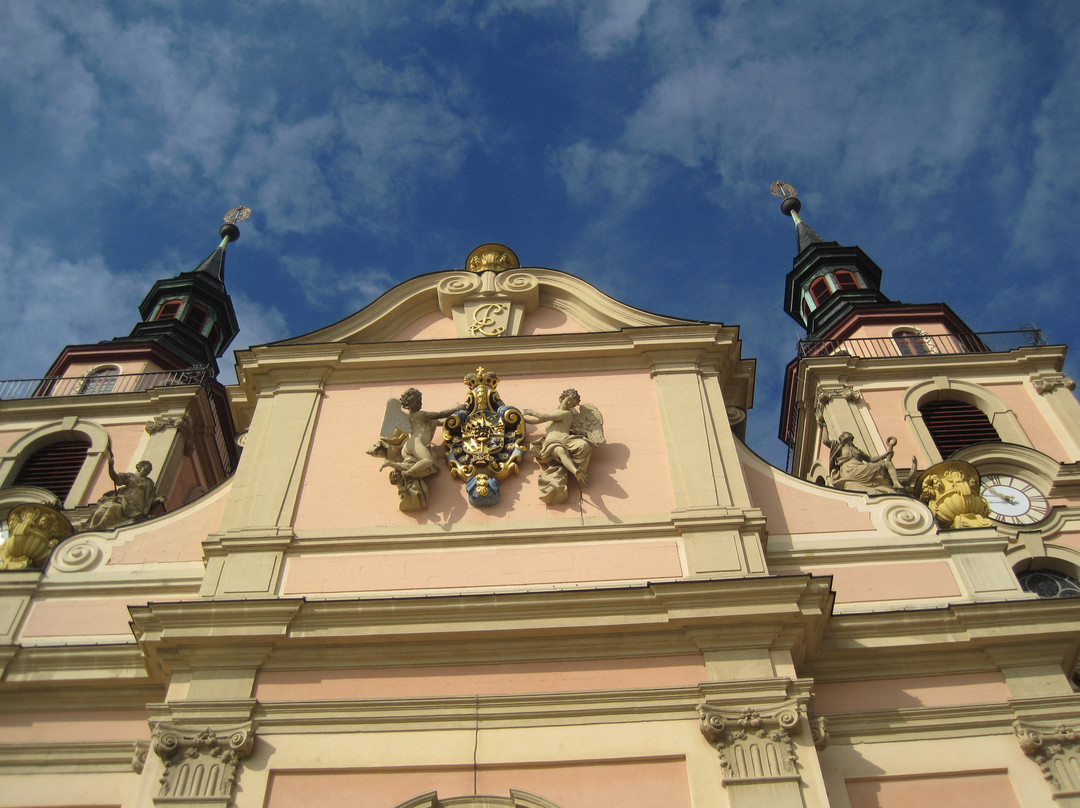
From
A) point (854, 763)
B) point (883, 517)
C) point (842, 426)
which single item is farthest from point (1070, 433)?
point (854, 763)

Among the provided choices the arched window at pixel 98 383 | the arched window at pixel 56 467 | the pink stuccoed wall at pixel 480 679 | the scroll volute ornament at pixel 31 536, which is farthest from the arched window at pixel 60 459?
the pink stuccoed wall at pixel 480 679

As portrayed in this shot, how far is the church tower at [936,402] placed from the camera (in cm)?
1844

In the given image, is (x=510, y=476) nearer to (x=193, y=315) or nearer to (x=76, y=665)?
(x=76, y=665)

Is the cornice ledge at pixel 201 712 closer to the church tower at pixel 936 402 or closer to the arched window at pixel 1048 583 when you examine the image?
the church tower at pixel 936 402

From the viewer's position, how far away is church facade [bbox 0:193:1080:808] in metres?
8.88

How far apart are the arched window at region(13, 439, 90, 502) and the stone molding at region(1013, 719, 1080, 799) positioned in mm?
15897

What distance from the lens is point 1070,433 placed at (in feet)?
63.4

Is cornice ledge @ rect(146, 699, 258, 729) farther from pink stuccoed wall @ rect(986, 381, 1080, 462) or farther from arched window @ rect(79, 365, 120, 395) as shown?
arched window @ rect(79, 365, 120, 395)

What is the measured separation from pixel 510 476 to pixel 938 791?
5202 mm

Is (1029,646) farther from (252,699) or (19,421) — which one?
(19,421)

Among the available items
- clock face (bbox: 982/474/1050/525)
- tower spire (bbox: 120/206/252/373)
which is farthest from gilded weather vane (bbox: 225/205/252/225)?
clock face (bbox: 982/474/1050/525)

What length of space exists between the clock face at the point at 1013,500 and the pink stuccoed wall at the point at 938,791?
30.0 ft

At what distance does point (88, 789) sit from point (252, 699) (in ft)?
5.66

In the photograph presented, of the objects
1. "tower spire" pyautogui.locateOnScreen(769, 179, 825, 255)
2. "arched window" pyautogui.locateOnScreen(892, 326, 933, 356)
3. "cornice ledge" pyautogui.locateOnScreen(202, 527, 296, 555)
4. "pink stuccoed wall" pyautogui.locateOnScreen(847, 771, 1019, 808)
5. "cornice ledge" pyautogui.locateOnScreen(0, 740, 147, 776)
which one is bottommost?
"pink stuccoed wall" pyautogui.locateOnScreen(847, 771, 1019, 808)
